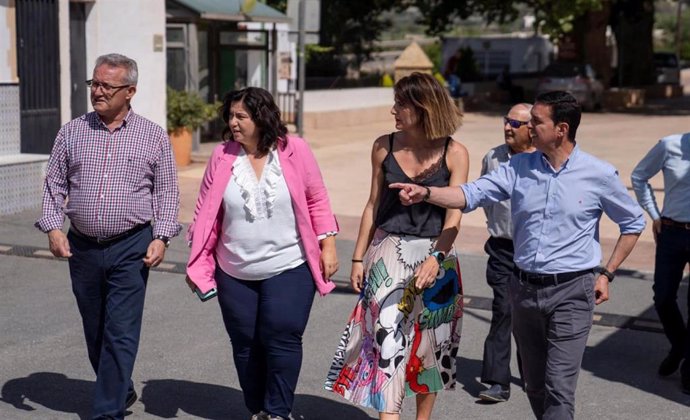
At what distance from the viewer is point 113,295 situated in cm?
542

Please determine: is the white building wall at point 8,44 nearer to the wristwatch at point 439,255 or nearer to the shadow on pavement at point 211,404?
the shadow on pavement at point 211,404

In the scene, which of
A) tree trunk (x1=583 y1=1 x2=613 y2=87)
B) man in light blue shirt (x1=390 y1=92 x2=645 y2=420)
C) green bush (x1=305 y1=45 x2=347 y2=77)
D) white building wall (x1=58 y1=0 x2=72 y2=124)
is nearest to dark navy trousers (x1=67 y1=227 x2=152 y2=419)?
man in light blue shirt (x1=390 y1=92 x2=645 y2=420)

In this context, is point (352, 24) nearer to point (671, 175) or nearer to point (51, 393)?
point (671, 175)

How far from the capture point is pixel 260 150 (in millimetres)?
5371

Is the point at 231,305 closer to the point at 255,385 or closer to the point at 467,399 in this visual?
the point at 255,385

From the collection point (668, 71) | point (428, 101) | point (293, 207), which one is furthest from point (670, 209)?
point (668, 71)

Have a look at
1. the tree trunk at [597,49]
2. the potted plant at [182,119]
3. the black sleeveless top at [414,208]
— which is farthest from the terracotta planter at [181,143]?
the tree trunk at [597,49]

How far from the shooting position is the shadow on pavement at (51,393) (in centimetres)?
602

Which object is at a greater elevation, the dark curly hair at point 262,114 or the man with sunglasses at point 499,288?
the dark curly hair at point 262,114

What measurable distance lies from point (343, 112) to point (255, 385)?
21.5 metres

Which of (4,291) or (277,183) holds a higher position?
(277,183)

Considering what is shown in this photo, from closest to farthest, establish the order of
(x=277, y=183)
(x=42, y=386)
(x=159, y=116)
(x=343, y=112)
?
(x=277, y=183) < (x=42, y=386) < (x=159, y=116) < (x=343, y=112)

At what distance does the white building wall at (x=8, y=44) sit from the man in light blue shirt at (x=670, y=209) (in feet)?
27.5

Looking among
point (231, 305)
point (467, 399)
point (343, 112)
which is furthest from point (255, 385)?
point (343, 112)
